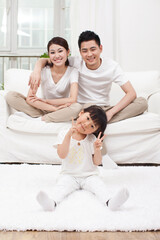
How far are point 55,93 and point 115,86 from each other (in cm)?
64

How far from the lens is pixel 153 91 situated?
274 centimetres

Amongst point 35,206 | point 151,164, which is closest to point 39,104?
point 151,164

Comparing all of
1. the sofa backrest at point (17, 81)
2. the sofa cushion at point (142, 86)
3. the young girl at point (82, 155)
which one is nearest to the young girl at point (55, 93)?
the sofa backrest at point (17, 81)

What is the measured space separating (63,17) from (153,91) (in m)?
2.32

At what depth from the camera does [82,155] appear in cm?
159

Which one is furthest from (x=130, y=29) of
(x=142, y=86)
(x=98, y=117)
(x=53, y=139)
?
(x=98, y=117)

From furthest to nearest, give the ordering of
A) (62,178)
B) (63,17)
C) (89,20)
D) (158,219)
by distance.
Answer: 1. (63,17)
2. (89,20)
3. (62,178)
4. (158,219)

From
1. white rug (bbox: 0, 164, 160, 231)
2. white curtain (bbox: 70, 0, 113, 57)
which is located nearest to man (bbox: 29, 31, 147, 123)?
white rug (bbox: 0, 164, 160, 231)

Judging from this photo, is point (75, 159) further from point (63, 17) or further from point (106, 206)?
point (63, 17)

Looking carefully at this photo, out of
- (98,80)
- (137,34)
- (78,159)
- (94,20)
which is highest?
(94,20)

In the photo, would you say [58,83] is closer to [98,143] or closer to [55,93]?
[55,93]

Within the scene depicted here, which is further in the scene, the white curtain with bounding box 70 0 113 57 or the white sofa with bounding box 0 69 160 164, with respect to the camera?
the white curtain with bounding box 70 0 113 57

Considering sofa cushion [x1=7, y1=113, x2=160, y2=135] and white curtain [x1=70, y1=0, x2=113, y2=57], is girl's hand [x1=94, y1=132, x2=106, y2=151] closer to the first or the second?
sofa cushion [x1=7, y1=113, x2=160, y2=135]

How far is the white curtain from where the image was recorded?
375 centimetres
